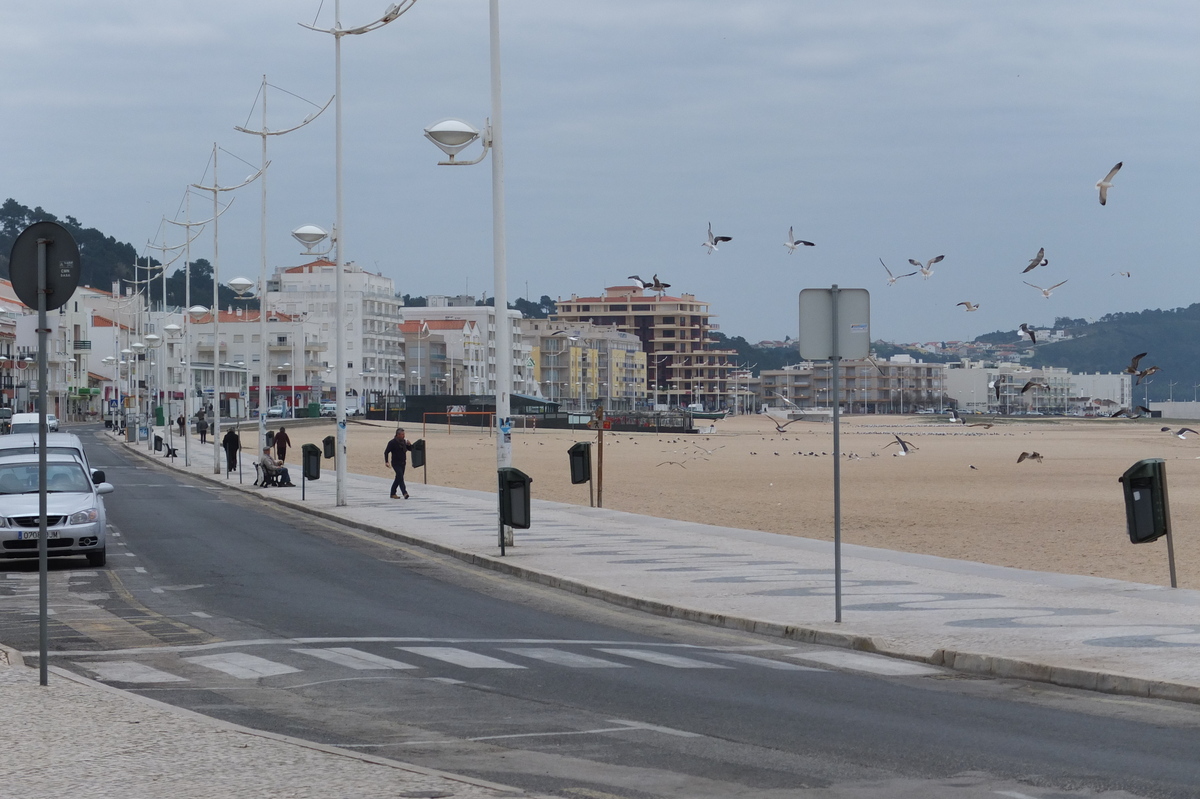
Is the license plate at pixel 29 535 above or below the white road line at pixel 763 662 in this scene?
above

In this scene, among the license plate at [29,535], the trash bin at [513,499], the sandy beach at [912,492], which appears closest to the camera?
the license plate at [29,535]

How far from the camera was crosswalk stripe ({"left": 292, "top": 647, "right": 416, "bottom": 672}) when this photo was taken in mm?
11484

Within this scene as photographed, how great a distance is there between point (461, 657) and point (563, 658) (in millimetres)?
838

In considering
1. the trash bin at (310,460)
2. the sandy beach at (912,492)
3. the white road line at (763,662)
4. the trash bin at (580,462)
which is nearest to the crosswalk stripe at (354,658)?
the white road line at (763,662)

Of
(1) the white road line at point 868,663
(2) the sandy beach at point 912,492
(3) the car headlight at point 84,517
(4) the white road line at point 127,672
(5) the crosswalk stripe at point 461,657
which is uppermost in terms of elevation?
(3) the car headlight at point 84,517

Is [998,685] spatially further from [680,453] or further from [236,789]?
[680,453]

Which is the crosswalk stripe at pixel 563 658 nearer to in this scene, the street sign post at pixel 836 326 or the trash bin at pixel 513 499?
the street sign post at pixel 836 326

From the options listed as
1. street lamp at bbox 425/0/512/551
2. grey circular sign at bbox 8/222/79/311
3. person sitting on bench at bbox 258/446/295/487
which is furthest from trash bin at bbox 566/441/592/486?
grey circular sign at bbox 8/222/79/311

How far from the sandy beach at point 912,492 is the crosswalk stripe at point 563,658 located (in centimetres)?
853

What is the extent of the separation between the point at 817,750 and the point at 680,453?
206 feet

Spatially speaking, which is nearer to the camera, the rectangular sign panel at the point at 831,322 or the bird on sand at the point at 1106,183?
the rectangular sign panel at the point at 831,322

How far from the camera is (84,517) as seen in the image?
1997 cm

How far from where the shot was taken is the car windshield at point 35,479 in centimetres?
2136

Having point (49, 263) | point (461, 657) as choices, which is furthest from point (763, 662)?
point (49, 263)
